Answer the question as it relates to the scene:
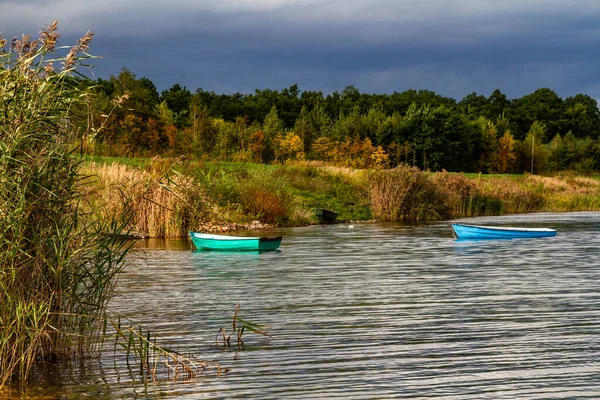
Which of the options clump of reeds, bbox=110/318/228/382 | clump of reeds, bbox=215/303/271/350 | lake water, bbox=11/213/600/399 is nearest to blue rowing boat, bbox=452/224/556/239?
lake water, bbox=11/213/600/399

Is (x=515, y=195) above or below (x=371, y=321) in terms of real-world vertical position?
above

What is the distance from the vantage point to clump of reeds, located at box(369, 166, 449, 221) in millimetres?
42031

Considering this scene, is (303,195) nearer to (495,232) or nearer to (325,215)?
(325,215)

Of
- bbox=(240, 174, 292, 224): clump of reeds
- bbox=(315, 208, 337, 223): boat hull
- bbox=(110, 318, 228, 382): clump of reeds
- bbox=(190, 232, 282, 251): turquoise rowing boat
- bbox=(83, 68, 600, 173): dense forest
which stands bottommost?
bbox=(110, 318, 228, 382): clump of reeds

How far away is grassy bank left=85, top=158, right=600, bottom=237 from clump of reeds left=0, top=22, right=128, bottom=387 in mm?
15087

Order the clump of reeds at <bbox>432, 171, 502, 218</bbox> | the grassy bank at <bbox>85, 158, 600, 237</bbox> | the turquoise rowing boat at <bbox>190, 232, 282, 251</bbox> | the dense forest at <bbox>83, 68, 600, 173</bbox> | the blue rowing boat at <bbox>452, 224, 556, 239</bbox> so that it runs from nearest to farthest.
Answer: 1. the turquoise rowing boat at <bbox>190, 232, 282, 251</bbox>
2. the grassy bank at <bbox>85, 158, 600, 237</bbox>
3. the blue rowing boat at <bbox>452, 224, 556, 239</bbox>
4. the clump of reeds at <bbox>432, 171, 502, 218</bbox>
5. the dense forest at <bbox>83, 68, 600, 173</bbox>

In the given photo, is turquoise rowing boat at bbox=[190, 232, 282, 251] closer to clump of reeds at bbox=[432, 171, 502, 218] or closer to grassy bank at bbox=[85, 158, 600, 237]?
grassy bank at bbox=[85, 158, 600, 237]

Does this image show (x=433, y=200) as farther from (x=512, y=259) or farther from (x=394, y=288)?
(x=394, y=288)

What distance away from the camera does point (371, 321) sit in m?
14.2

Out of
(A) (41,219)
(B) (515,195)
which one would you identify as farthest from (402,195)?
(A) (41,219)

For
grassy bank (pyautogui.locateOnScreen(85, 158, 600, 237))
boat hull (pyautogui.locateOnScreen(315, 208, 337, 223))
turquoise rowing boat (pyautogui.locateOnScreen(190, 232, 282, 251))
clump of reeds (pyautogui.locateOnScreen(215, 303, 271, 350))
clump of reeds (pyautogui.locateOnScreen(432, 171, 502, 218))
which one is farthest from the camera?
clump of reeds (pyautogui.locateOnScreen(432, 171, 502, 218))

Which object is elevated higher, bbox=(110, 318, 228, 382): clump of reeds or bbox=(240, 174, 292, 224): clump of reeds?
bbox=(240, 174, 292, 224): clump of reeds

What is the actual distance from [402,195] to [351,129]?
34072 mm

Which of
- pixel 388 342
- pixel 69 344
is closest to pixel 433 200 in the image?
pixel 388 342
